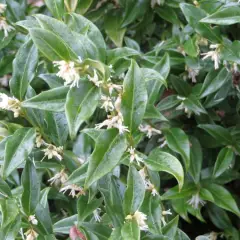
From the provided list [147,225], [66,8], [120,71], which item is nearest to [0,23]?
[66,8]

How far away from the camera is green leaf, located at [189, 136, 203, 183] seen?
130 centimetres

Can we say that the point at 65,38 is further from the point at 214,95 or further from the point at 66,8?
the point at 214,95

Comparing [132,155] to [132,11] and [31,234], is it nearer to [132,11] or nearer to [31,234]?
[31,234]

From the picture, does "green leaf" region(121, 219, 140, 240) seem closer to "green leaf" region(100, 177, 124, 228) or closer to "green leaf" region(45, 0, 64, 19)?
"green leaf" region(100, 177, 124, 228)

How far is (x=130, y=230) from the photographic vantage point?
90 cm

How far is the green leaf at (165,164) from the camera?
941mm

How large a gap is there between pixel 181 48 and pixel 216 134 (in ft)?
0.87

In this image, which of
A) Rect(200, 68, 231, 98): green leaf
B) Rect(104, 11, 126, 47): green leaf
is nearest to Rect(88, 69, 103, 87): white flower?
Rect(200, 68, 231, 98): green leaf

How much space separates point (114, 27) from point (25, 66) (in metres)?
0.53

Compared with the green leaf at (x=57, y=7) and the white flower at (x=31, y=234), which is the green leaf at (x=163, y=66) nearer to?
the green leaf at (x=57, y=7)

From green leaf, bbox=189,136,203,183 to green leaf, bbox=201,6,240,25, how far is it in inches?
15.0

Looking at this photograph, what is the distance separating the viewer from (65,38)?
875 mm

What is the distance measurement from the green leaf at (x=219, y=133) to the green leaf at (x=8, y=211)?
0.56m

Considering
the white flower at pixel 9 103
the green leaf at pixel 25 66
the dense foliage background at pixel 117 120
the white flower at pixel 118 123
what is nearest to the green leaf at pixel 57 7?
the dense foliage background at pixel 117 120
